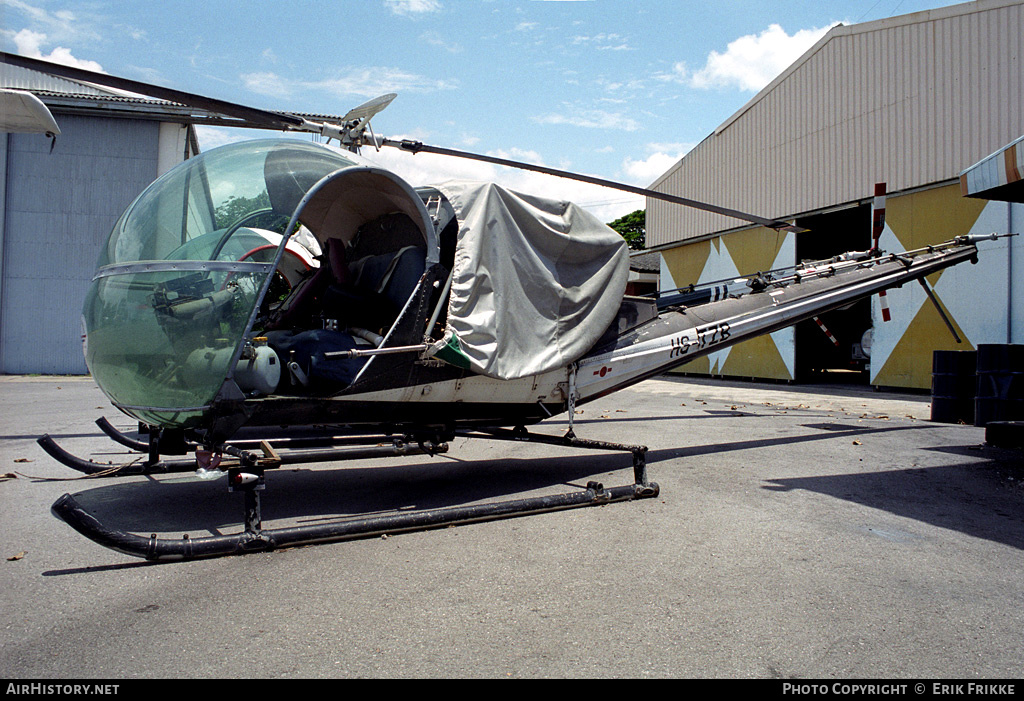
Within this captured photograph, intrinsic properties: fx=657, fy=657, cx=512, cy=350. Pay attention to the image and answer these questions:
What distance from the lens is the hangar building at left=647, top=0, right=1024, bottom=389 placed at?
1245cm

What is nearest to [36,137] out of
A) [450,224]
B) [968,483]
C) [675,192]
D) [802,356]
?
[675,192]

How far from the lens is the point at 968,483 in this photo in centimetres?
622

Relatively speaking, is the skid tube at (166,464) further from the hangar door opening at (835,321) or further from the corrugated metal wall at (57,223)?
the corrugated metal wall at (57,223)

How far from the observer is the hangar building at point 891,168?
12445 mm

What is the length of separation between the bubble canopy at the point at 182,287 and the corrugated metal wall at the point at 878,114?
45.2 feet

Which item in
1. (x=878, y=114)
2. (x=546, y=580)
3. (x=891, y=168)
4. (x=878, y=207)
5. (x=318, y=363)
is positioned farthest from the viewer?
(x=878, y=114)

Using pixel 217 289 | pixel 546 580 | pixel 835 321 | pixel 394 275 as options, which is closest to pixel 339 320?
pixel 394 275

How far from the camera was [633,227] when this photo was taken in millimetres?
54406

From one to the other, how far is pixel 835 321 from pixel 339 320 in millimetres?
20984

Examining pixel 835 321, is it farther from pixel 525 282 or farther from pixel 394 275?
pixel 394 275

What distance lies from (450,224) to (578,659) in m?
3.67

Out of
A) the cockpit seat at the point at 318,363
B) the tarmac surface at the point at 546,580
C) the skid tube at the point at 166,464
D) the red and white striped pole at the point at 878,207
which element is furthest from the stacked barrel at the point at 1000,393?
the cockpit seat at the point at 318,363

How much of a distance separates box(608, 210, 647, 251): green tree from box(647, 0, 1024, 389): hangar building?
108ft
